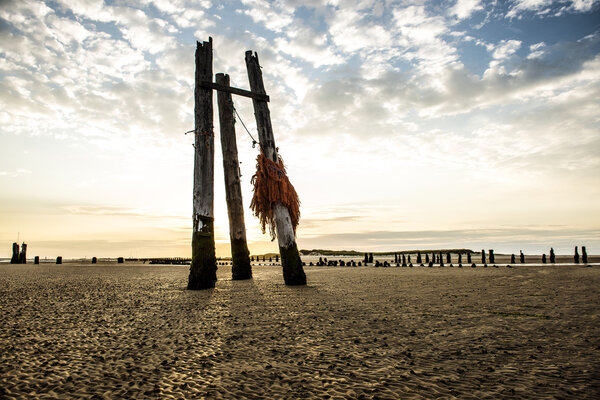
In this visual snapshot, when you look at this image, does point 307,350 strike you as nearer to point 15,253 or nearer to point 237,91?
point 237,91

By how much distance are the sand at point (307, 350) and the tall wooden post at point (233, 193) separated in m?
5.53

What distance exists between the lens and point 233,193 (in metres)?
11.4

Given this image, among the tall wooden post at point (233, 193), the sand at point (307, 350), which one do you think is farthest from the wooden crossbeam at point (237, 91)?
the sand at point (307, 350)

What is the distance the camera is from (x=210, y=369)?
2.79 m

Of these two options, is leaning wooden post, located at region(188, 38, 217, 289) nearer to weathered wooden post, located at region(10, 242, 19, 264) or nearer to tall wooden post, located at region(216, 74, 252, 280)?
tall wooden post, located at region(216, 74, 252, 280)

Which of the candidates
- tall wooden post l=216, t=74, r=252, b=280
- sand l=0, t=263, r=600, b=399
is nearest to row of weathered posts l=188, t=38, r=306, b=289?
tall wooden post l=216, t=74, r=252, b=280

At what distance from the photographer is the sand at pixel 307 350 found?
240 centimetres

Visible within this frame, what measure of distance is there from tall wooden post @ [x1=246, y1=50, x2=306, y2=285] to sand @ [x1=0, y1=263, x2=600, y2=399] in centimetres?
308

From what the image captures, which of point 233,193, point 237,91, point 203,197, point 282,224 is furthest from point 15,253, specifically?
point 282,224

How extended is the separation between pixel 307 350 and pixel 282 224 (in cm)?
583

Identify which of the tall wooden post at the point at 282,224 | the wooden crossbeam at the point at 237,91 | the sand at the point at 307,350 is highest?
the wooden crossbeam at the point at 237,91

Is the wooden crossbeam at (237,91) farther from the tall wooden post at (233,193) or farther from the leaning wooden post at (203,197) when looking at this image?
the tall wooden post at (233,193)

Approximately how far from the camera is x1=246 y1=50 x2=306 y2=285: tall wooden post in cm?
895

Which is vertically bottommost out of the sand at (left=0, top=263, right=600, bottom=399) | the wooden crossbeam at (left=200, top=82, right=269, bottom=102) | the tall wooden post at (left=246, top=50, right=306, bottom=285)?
the sand at (left=0, top=263, right=600, bottom=399)
